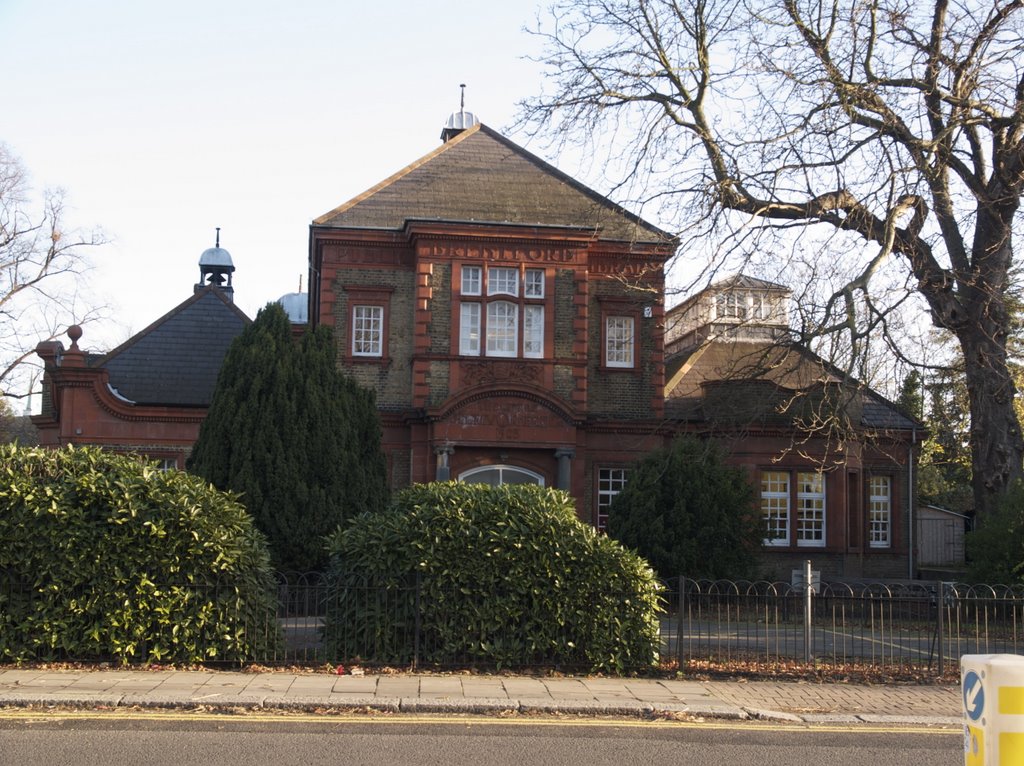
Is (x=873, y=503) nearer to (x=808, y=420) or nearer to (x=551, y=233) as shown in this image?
(x=808, y=420)

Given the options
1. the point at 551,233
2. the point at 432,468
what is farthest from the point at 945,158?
the point at 432,468

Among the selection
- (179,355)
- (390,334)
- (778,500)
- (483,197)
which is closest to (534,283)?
(483,197)

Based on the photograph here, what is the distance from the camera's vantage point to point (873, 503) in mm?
30516

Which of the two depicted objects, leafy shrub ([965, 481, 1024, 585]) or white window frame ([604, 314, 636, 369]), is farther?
white window frame ([604, 314, 636, 369])

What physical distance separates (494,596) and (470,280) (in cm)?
1539

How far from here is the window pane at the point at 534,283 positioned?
27344 mm

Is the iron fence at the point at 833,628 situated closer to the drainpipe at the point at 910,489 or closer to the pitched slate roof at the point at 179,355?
the drainpipe at the point at 910,489

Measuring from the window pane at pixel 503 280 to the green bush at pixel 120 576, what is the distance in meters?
15.3

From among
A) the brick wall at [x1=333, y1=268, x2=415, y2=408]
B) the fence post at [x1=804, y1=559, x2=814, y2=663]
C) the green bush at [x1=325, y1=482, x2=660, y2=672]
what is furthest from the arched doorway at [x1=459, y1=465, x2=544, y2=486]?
the green bush at [x1=325, y1=482, x2=660, y2=672]

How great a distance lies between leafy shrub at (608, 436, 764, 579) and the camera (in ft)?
71.8

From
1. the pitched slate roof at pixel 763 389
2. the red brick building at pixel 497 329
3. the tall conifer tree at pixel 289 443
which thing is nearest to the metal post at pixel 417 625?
the tall conifer tree at pixel 289 443

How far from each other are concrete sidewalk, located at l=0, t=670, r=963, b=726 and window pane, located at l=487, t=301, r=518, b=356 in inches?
591

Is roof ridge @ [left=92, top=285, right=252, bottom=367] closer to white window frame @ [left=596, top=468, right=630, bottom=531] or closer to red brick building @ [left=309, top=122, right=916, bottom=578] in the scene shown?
red brick building @ [left=309, top=122, right=916, bottom=578]

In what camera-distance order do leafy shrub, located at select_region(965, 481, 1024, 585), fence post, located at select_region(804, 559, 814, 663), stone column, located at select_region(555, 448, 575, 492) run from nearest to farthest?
1. fence post, located at select_region(804, 559, 814, 663)
2. leafy shrub, located at select_region(965, 481, 1024, 585)
3. stone column, located at select_region(555, 448, 575, 492)
